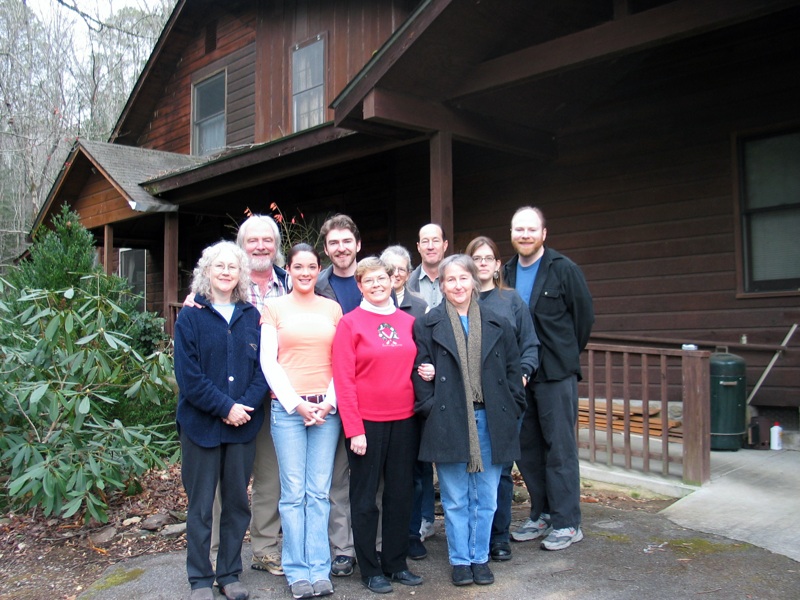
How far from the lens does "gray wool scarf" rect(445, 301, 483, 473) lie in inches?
143

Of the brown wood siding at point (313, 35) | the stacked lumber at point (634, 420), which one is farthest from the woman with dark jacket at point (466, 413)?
the brown wood siding at point (313, 35)

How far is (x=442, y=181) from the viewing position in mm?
6695

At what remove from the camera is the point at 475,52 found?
641 cm

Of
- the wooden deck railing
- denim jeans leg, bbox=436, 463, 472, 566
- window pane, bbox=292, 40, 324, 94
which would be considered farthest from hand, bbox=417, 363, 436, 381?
window pane, bbox=292, 40, 324, 94

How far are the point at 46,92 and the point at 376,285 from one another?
2724 centimetres

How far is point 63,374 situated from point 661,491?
4.34 m

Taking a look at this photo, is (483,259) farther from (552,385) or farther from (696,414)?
(696,414)

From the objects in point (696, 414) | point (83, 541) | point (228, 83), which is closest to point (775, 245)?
point (696, 414)

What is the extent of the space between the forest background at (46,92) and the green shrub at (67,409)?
70.9 feet

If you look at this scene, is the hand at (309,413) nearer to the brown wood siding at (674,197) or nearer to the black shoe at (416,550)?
the black shoe at (416,550)

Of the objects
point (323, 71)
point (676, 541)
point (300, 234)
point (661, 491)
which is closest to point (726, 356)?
point (661, 491)

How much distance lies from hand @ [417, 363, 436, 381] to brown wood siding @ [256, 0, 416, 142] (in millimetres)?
7275

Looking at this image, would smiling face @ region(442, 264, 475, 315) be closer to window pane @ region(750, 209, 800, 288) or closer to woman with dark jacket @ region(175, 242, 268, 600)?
woman with dark jacket @ region(175, 242, 268, 600)

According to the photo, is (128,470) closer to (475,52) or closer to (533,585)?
(533,585)
